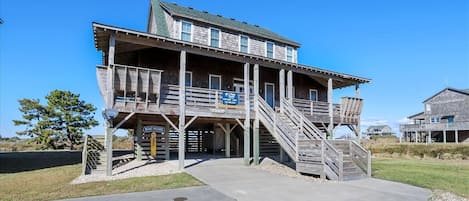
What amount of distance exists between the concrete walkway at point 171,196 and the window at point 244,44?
11740mm

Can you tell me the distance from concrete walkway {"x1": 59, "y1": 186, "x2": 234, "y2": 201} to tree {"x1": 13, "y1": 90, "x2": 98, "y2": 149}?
2833 centimetres

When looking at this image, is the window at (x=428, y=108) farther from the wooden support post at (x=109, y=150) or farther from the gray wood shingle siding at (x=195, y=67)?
the wooden support post at (x=109, y=150)

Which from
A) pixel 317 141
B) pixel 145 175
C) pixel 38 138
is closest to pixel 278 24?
pixel 317 141

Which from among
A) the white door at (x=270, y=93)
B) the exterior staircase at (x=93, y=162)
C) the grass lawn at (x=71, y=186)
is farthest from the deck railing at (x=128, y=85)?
the white door at (x=270, y=93)

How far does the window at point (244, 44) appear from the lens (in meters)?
18.4

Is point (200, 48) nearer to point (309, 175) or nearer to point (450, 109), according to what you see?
point (309, 175)

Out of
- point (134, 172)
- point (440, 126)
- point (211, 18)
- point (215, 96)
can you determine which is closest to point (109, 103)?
point (134, 172)

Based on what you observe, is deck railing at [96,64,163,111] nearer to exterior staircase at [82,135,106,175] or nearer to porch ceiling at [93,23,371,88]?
porch ceiling at [93,23,371,88]

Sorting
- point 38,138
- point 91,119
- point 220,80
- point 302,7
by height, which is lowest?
point 38,138

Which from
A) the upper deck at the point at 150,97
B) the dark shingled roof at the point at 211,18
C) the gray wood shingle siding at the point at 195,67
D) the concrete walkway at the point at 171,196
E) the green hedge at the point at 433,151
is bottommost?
the green hedge at the point at 433,151

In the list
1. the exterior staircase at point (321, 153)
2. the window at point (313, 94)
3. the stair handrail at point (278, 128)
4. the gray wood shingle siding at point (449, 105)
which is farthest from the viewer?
the gray wood shingle siding at point (449, 105)

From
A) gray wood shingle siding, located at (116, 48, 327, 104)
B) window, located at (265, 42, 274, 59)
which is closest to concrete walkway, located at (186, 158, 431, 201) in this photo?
gray wood shingle siding, located at (116, 48, 327, 104)

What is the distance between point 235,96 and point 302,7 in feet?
29.6

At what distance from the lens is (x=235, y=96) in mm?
14453
